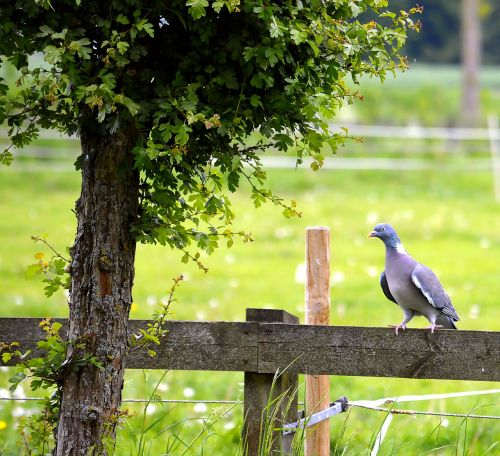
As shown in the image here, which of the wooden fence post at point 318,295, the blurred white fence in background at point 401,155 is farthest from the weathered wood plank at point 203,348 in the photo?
the blurred white fence in background at point 401,155

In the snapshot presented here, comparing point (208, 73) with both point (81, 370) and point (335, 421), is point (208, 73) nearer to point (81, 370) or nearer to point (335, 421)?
point (81, 370)

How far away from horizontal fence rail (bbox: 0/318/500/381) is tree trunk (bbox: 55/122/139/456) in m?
0.40

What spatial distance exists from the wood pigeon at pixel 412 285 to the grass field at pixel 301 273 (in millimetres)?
623

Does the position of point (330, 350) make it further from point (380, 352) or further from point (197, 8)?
point (197, 8)

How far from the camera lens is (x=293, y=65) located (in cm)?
375

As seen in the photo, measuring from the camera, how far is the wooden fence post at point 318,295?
14.9 feet

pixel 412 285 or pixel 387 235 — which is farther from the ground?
pixel 387 235

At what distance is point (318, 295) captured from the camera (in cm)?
459

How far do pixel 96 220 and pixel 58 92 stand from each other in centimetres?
53

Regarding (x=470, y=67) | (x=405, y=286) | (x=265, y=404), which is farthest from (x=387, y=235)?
(x=470, y=67)

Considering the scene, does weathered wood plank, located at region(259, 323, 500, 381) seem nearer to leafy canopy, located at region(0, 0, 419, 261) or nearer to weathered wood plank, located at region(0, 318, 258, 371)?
weathered wood plank, located at region(0, 318, 258, 371)

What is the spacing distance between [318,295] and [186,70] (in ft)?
4.46

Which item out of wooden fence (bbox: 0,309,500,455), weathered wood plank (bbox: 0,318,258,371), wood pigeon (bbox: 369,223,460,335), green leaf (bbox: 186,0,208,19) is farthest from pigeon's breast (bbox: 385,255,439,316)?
green leaf (bbox: 186,0,208,19)

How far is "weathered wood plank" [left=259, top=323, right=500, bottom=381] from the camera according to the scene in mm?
4043
